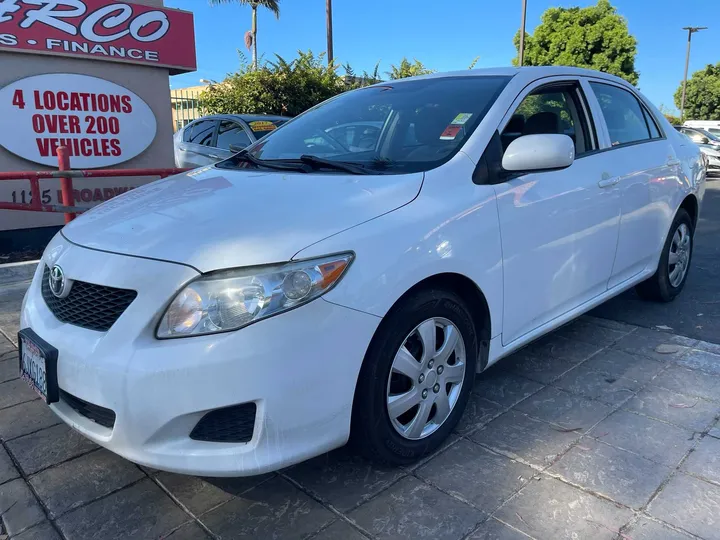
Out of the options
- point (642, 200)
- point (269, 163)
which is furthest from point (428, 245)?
point (642, 200)

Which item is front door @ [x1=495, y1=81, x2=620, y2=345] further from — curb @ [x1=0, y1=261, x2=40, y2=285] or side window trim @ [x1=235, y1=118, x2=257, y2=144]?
side window trim @ [x1=235, y1=118, x2=257, y2=144]

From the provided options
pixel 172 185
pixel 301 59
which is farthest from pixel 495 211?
pixel 301 59

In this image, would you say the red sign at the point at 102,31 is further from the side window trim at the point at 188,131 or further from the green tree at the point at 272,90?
the green tree at the point at 272,90

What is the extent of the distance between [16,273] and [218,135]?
3935 millimetres

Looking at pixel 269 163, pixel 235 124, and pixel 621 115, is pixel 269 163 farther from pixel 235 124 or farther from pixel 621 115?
pixel 235 124

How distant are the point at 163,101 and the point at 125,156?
0.95m

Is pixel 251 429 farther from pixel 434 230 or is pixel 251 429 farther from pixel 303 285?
pixel 434 230

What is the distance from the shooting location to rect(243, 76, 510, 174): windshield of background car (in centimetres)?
270

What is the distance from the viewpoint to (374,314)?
6.77 feet

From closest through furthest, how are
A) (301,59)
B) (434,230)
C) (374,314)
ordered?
(374,314), (434,230), (301,59)

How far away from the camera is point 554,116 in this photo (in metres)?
3.37

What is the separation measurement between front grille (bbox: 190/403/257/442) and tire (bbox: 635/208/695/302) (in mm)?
3549

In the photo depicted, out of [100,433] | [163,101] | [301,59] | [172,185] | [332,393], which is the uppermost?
[301,59]

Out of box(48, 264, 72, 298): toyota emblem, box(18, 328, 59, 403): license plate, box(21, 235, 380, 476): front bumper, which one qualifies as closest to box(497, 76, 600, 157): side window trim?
box(21, 235, 380, 476): front bumper
